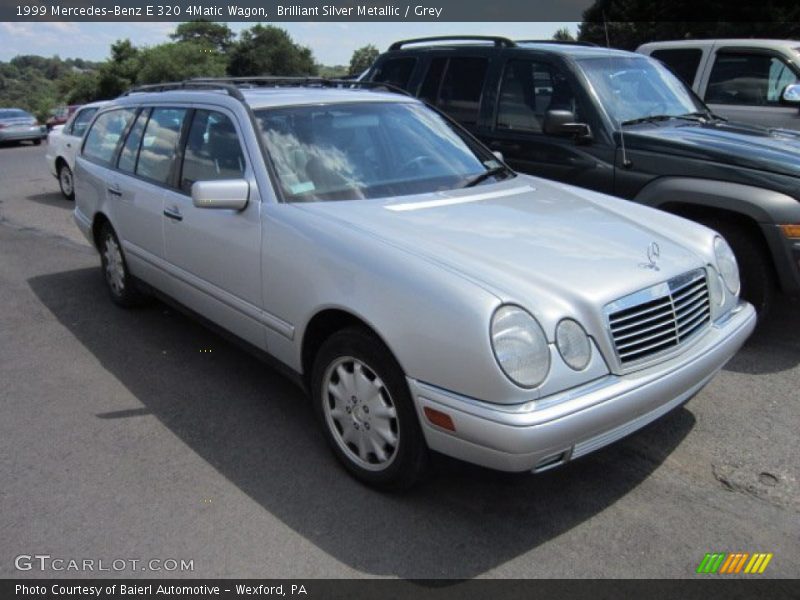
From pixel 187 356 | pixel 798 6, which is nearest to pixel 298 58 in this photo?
pixel 798 6

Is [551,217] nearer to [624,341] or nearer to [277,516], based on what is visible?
[624,341]

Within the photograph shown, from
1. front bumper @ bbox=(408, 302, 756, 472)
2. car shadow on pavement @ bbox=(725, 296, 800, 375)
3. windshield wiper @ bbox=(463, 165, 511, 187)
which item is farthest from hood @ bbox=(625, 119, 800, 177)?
front bumper @ bbox=(408, 302, 756, 472)

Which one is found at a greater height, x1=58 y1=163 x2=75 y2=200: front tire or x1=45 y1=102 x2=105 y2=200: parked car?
x1=45 y1=102 x2=105 y2=200: parked car

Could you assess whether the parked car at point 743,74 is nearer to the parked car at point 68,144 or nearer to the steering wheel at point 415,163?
the steering wheel at point 415,163

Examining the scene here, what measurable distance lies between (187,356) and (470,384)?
8.93 ft

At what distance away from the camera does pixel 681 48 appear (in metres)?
8.23

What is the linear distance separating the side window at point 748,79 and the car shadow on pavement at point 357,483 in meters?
5.46

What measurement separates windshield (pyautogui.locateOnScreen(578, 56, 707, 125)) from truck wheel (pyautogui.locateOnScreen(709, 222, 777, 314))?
1261mm

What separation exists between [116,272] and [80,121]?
719 centimetres

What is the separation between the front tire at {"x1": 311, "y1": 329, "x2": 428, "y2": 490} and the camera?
2855mm

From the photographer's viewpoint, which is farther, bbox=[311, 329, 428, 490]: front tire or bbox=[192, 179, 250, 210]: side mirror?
bbox=[192, 179, 250, 210]: side mirror

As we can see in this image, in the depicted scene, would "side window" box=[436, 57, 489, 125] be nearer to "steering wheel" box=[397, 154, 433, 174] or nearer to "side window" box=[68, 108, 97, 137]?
"steering wheel" box=[397, 154, 433, 174]
